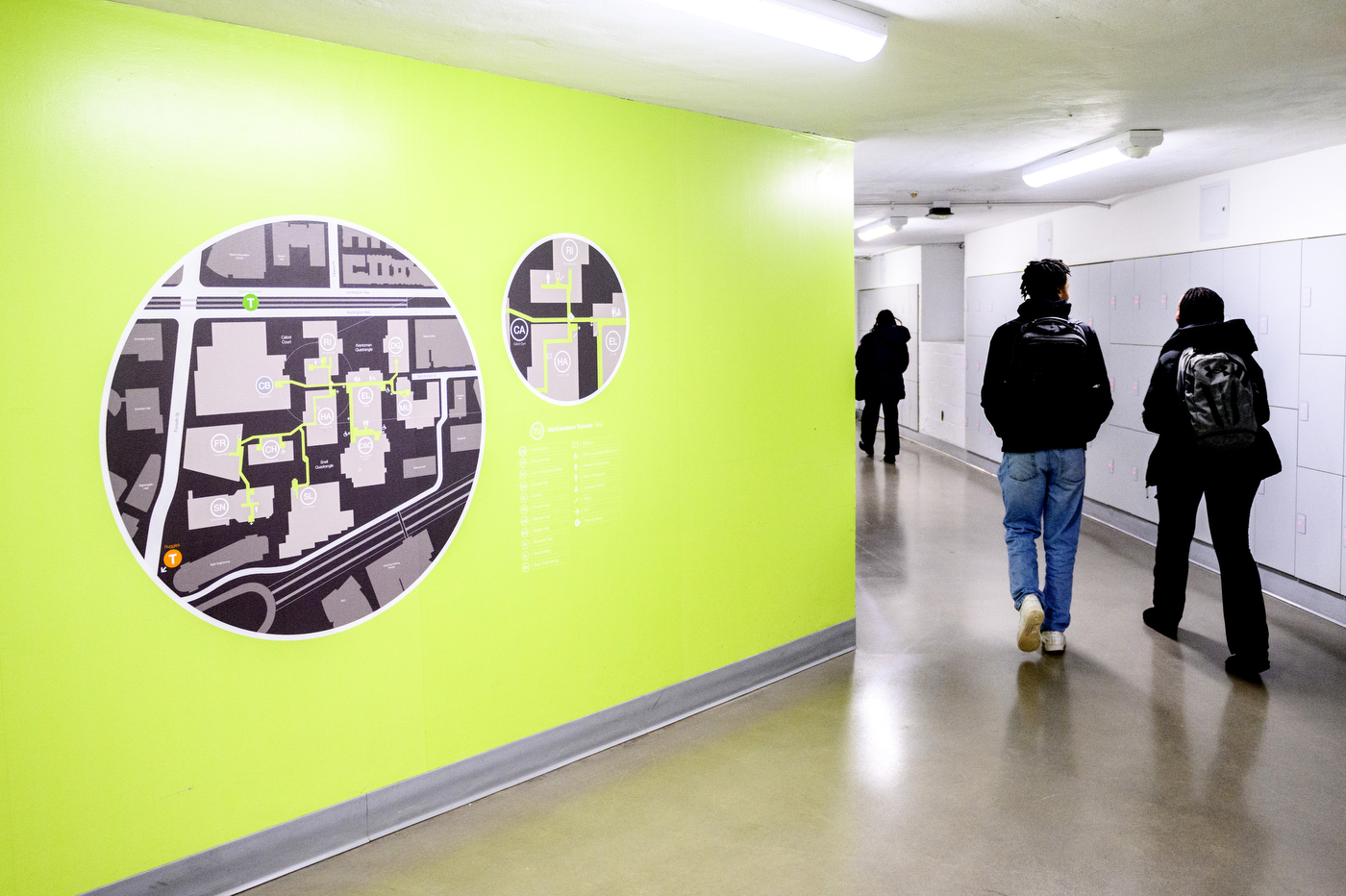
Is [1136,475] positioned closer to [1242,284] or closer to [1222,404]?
[1242,284]

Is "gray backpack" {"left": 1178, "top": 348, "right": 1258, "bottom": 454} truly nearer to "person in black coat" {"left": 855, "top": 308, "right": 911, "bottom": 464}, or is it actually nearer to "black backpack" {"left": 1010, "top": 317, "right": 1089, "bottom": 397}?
"black backpack" {"left": 1010, "top": 317, "right": 1089, "bottom": 397}

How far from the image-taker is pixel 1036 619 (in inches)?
165

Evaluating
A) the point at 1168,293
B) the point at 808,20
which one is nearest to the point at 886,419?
the point at 1168,293

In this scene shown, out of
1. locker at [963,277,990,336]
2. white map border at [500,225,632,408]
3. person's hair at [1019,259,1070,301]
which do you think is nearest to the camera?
white map border at [500,225,632,408]

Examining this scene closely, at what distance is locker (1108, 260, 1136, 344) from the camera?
22.7 feet

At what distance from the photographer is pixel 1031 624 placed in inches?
166

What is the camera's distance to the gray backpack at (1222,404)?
4.16 m

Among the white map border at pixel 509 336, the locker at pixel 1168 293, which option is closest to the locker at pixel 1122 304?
the locker at pixel 1168 293

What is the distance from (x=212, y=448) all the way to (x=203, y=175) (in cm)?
76

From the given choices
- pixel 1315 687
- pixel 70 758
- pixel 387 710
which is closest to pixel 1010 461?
pixel 1315 687

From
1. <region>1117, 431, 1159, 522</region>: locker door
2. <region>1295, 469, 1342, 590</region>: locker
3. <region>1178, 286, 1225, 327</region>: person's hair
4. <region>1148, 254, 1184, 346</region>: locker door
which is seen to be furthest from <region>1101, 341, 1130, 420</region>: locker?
<region>1178, 286, 1225, 327</region>: person's hair

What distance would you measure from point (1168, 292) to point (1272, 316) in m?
1.12

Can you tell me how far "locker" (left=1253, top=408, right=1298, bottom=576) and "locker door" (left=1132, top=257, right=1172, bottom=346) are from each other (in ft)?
4.19

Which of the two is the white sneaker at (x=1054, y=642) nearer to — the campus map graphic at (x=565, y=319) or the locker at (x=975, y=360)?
the campus map graphic at (x=565, y=319)
